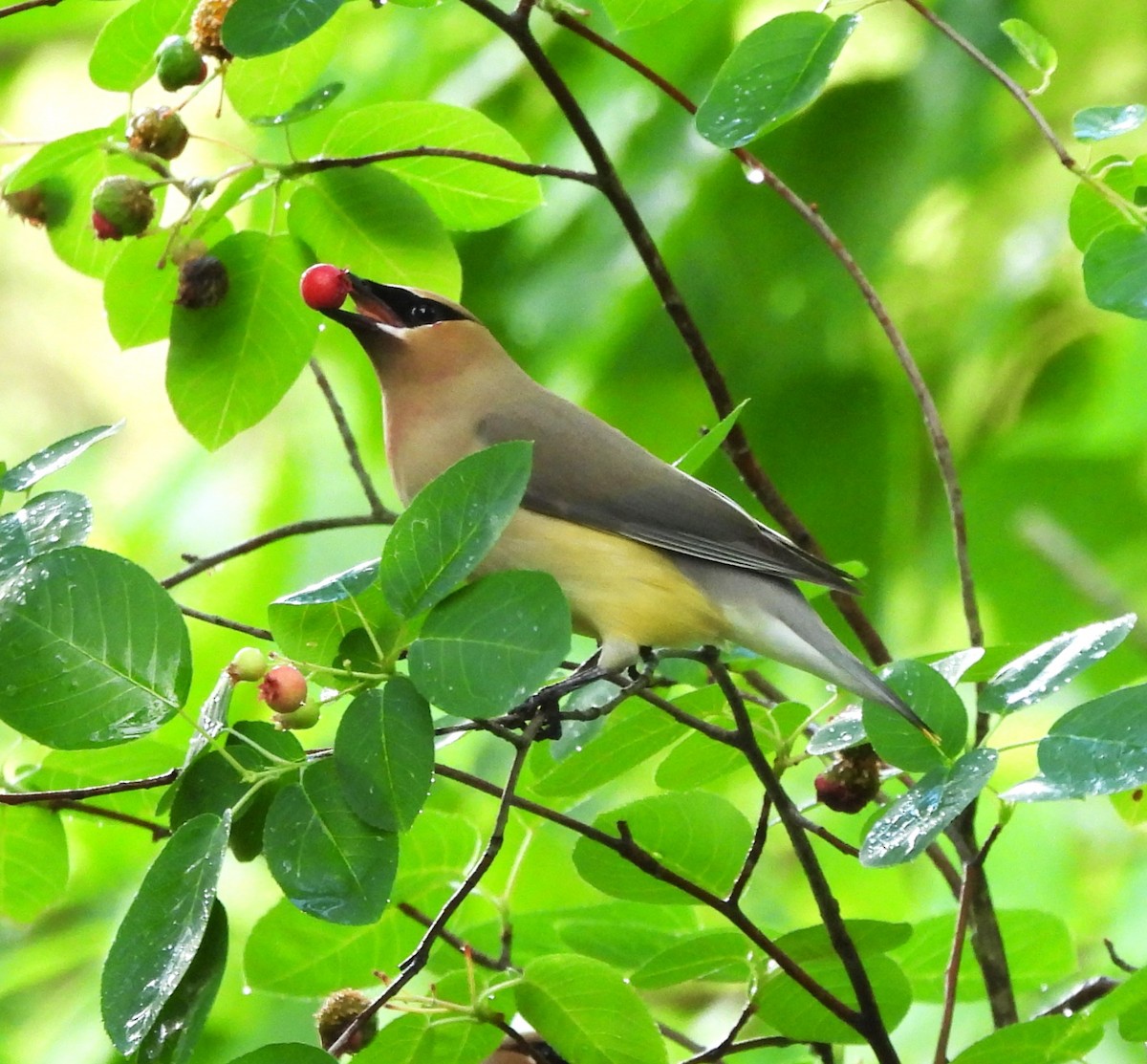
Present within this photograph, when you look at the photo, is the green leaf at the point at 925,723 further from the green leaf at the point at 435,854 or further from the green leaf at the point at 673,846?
the green leaf at the point at 435,854

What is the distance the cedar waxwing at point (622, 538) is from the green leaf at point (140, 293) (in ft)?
0.83

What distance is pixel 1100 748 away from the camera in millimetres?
1310

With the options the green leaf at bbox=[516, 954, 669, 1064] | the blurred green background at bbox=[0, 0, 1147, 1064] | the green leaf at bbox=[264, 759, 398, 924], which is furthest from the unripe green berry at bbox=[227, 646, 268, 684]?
the blurred green background at bbox=[0, 0, 1147, 1064]

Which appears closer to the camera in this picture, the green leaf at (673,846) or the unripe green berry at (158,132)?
the green leaf at (673,846)

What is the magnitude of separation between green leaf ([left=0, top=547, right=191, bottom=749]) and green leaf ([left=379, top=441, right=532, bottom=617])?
18cm

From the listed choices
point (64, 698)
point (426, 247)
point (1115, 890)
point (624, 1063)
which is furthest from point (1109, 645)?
point (1115, 890)

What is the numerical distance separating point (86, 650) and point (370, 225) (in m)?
0.85

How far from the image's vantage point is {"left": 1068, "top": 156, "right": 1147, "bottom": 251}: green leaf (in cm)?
161

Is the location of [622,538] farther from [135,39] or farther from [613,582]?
[135,39]

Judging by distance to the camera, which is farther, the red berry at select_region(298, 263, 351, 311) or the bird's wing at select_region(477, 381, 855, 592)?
the bird's wing at select_region(477, 381, 855, 592)

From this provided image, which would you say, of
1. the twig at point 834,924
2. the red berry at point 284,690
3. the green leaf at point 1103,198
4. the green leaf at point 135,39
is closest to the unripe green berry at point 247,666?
the red berry at point 284,690

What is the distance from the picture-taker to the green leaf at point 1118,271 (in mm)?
Answer: 1483

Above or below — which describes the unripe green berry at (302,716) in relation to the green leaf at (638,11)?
below

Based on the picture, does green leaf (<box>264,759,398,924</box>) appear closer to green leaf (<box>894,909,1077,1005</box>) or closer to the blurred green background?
green leaf (<box>894,909,1077,1005</box>)
